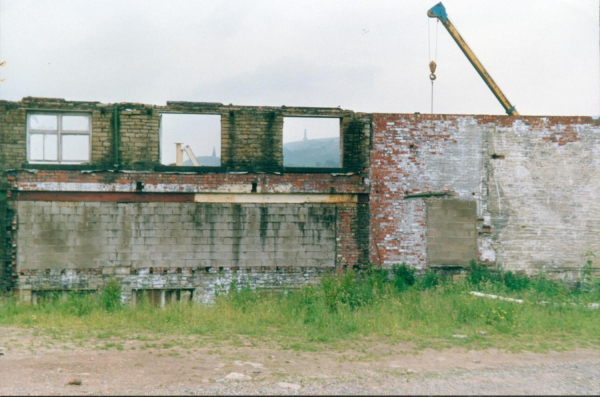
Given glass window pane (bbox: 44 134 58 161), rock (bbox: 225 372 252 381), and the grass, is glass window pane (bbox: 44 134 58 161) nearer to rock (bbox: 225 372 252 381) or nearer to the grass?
the grass

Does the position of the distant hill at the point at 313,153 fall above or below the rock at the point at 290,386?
above

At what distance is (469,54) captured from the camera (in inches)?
672

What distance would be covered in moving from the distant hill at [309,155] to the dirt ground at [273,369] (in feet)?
18.6

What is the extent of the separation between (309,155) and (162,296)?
5190mm

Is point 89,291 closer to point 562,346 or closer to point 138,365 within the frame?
point 138,365

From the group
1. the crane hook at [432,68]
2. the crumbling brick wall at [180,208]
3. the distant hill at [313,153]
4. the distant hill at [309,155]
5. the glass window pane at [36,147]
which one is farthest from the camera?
the crane hook at [432,68]

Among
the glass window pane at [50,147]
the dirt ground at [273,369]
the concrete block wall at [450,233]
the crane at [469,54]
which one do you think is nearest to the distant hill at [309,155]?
the concrete block wall at [450,233]

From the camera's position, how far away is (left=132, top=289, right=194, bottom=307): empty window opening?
12.9 m

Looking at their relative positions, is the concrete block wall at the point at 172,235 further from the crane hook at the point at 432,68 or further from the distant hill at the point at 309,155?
the crane hook at the point at 432,68

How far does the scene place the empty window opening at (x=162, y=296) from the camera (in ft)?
42.5

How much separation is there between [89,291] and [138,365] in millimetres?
6082

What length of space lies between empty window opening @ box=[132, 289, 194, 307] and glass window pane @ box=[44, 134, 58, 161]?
373cm

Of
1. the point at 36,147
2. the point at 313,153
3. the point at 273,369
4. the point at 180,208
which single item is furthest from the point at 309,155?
the point at 273,369

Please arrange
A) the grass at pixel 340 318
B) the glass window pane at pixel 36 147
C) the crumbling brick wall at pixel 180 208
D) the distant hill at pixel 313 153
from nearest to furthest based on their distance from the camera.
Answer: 1. the grass at pixel 340 318
2. the crumbling brick wall at pixel 180 208
3. the glass window pane at pixel 36 147
4. the distant hill at pixel 313 153
